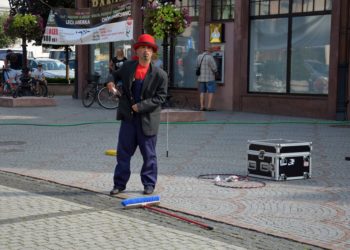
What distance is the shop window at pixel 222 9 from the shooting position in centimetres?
1969

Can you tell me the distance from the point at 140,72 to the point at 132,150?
0.91 meters

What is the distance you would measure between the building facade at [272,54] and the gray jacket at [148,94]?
991 centimetres

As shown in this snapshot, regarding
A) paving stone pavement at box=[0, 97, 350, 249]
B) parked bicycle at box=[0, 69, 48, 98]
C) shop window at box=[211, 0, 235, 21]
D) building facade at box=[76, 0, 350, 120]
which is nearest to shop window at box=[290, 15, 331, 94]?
building facade at box=[76, 0, 350, 120]

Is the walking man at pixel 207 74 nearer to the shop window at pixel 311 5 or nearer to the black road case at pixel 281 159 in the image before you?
the shop window at pixel 311 5

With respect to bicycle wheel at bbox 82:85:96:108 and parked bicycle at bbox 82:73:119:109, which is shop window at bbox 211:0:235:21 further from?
bicycle wheel at bbox 82:85:96:108

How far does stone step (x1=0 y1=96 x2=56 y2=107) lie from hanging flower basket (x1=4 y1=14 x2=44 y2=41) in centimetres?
434

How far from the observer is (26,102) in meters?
21.2

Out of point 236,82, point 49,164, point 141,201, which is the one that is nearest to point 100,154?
point 49,164

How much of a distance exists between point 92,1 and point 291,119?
479 inches

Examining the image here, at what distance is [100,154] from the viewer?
10.8 metres

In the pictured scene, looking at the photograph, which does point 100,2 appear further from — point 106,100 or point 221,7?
point 221,7

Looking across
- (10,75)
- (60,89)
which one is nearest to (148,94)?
(10,75)

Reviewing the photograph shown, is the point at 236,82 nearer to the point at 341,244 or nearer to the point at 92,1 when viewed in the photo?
the point at 92,1

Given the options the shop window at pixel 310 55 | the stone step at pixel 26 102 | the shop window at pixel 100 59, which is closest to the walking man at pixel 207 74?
the shop window at pixel 310 55
